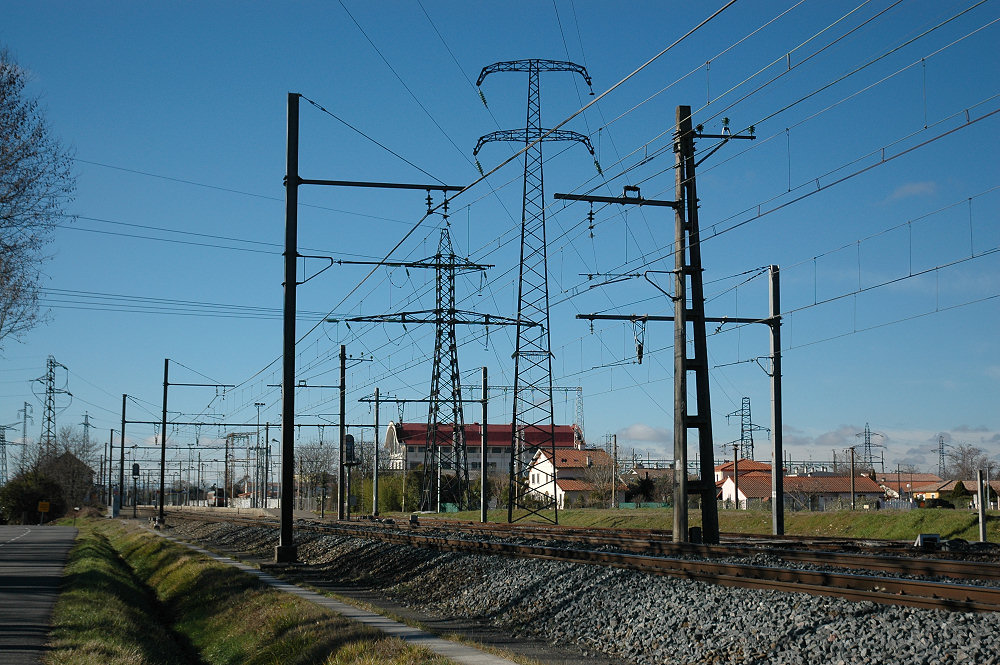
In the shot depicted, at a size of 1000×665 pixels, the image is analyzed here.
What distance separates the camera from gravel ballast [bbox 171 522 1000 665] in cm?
1062

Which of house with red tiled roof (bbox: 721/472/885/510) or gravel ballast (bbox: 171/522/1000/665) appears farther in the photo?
house with red tiled roof (bbox: 721/472/885/510)

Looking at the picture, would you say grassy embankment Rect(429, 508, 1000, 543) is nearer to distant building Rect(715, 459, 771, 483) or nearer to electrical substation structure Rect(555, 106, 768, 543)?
electrical substation structure Rect(555, 106, 768, 543)

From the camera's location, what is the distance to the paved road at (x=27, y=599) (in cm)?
1533

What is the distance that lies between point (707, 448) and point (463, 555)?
7.15m

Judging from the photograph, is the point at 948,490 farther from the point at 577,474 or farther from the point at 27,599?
the point at 27,599

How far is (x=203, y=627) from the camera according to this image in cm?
2108

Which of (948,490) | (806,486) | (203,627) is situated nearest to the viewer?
(203,627)

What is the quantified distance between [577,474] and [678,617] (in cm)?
11236

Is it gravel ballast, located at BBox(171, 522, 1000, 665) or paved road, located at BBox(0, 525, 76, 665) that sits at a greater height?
gravel ballast, located at BBox(171, 522, 1000, 665)

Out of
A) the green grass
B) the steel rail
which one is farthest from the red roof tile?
the green grass

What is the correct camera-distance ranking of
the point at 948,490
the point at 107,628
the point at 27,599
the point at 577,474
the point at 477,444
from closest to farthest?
the point at 107,628 < the point at 27,599 < the point at 948,490 < the point at 577,474 < the point at 477,444

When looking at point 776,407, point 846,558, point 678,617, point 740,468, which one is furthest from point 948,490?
point 678,617

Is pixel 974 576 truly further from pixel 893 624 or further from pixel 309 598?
pixel 309 598

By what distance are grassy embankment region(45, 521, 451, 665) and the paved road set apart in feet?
1.05
